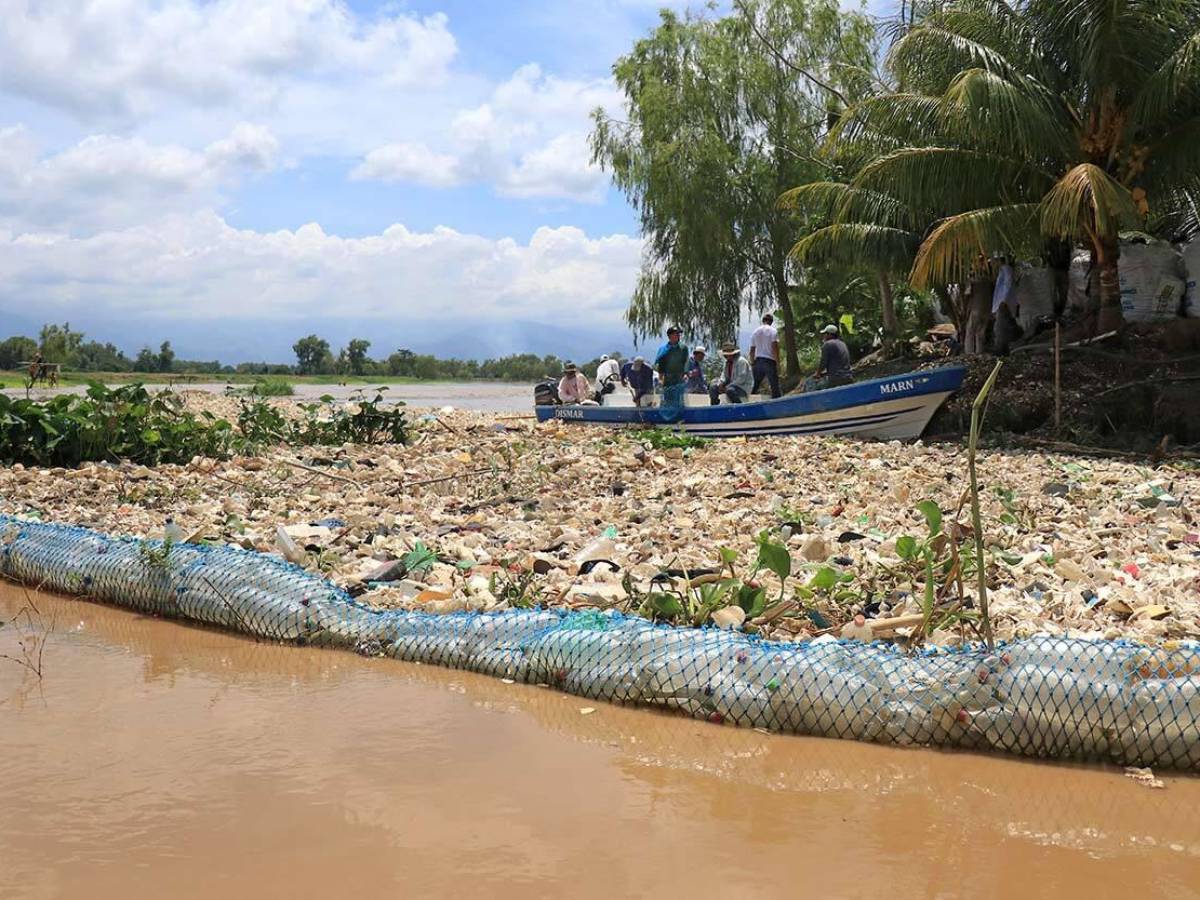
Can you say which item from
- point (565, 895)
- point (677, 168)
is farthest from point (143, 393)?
point (677, 168)

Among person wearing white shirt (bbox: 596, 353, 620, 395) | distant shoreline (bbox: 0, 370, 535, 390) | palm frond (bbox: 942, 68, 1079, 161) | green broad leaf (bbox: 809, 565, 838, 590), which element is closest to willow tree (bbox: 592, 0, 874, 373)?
person wearing white shirt (bbox: 596, 353, 620, 395)

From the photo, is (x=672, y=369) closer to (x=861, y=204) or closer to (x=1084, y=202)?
(x=861, y=204)

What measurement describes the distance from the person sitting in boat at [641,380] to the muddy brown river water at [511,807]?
10.6 m

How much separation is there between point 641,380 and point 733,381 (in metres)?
1.44

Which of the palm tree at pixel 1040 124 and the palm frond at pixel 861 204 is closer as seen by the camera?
the palm tree at pixel 1040 124

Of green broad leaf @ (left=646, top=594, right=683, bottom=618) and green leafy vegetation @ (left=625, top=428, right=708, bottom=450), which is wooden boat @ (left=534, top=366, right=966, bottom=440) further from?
green broad leaf @ (left=646, top=594, right=683, bottom=618)

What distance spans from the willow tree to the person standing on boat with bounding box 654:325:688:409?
720cm

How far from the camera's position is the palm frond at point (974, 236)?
493 inches

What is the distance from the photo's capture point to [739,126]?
2194cm

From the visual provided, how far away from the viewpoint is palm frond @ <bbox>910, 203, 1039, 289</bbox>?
12.5 metres

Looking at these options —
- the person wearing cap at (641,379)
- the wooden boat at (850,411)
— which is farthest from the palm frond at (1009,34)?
the person wearing cap at (641,379)

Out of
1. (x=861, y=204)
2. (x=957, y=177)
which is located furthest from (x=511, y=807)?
(x=861, y=204)

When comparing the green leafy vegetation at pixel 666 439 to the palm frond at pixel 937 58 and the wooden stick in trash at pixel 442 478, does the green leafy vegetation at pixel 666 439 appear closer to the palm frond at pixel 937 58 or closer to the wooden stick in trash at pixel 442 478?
the wooden stick in trash at pixel 442 478

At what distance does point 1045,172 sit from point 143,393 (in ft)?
35.2
